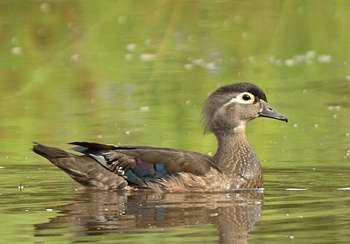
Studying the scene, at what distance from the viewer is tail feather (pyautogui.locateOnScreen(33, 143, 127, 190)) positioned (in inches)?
543

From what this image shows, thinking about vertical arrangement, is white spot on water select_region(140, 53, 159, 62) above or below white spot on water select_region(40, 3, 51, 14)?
below

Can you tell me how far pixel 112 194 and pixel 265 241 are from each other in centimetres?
303

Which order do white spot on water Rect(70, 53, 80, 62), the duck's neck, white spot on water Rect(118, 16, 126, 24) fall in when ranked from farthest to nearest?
white spot on water Rect(118, 16, 126, 24), white spot on water Rect(70, 53, 80, 62), the duck's neck

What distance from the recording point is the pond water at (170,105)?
38.6 feet

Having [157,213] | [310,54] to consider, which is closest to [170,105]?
[310,54]

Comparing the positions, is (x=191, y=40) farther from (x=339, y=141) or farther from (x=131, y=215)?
(x=131, y=215)

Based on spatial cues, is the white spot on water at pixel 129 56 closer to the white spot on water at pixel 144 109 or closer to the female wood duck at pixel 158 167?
the white spot on water at pixel 144 109

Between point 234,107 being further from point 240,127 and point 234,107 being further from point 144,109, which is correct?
point 144,109

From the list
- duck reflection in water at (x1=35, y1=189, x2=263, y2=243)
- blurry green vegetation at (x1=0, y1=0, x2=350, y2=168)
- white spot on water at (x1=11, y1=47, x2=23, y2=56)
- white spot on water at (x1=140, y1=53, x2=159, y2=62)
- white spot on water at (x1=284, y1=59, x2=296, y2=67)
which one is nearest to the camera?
duck reflection in water at (x1=35, y1=189, x2=263, y2=243)

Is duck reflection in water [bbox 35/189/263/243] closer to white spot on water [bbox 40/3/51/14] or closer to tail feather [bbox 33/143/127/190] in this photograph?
tail feather [bbox 33/143/127/190]

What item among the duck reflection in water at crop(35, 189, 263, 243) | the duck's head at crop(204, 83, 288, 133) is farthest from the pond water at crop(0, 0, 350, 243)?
the duck's head at crop(204, 83, 288, 133)

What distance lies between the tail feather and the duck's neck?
952 mm

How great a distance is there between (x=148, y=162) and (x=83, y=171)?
58 centimetres

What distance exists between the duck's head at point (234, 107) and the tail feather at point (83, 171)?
1179 mm
